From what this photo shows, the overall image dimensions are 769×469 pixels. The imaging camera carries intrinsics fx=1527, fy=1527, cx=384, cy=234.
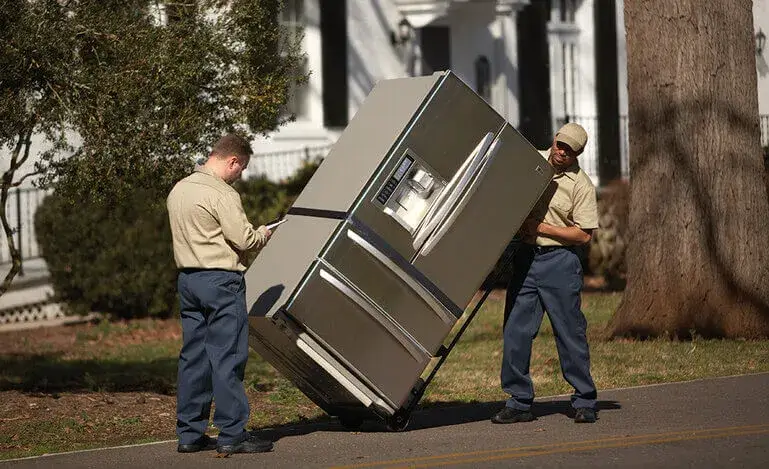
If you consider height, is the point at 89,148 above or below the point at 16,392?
above

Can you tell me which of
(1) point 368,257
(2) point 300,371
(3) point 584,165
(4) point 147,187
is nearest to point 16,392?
(4) point 147,187

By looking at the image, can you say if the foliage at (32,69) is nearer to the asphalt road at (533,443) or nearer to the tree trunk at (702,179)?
the asphalt road at (533,443)

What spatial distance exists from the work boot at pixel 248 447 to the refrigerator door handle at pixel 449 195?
1413 mm

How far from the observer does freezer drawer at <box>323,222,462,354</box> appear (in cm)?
861

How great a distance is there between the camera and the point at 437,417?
993 centimetres

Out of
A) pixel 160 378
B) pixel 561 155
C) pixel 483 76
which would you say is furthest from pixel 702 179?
pixel 483 76

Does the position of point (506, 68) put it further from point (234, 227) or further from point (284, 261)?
point (234, 227)

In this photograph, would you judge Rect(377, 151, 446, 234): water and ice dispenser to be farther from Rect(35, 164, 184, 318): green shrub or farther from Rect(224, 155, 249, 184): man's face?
Rect(35, 164, 184, 318): green shrub

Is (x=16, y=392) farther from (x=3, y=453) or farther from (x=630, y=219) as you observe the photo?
(x=630, y=219)

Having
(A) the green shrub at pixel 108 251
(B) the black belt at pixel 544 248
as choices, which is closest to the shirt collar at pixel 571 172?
(B) the black belt at pixel 544 248

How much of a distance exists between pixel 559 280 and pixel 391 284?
1.17m

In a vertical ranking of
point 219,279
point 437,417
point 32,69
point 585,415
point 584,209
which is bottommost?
point 437,417

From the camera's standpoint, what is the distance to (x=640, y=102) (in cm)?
1368

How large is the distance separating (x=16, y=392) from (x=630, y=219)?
5612mm
